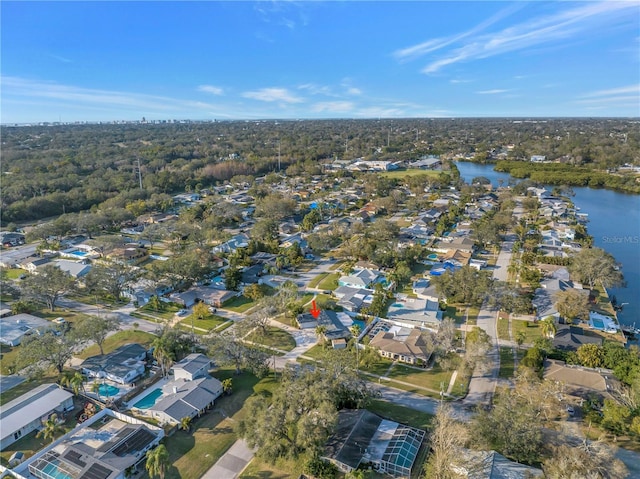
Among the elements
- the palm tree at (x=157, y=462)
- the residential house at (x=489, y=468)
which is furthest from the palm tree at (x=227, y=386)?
the residential house at (x=489, y=468)

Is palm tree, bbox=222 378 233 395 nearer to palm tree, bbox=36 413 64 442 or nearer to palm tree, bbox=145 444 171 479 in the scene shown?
palm tree, bbox=145 444 171 479

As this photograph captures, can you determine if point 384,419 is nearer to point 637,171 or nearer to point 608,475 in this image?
point 608,475

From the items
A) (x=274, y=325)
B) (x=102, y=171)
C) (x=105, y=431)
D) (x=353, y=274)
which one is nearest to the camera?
(x=105, y=431)

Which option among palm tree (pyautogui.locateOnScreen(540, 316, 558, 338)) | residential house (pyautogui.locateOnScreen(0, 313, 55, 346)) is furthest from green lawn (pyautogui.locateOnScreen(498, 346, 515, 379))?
residential house (pyautogui.locateOnScreen(0, 313, 55, 346))

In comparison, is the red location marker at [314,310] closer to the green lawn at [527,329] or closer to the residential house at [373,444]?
the residential house at [373,444]

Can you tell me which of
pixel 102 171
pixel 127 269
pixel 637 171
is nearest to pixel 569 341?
pixel 127 269

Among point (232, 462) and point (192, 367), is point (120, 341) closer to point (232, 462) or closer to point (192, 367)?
point (192, 367)
